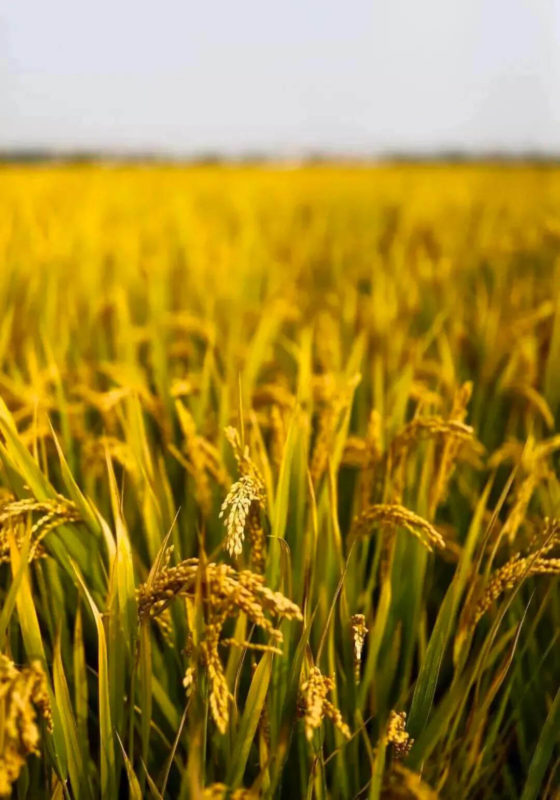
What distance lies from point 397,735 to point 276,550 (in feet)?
0.73

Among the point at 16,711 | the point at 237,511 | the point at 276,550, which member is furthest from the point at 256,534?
the point at 16,711

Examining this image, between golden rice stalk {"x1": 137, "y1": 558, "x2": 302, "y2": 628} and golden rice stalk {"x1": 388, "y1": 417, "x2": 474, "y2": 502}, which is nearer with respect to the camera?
golden rice stalk {"x1": 137, "y1": 558, "x2": 302, "y2": 628}

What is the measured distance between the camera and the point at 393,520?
77 cm

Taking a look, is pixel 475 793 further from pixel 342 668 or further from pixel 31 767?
pixel 31 767

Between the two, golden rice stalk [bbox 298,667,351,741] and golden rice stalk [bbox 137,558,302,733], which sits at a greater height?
golden rice stalk [bbox 137,558,302,733]

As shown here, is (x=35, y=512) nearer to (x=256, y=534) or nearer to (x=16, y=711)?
(x=256, y=534)

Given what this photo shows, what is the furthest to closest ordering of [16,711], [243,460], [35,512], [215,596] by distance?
1. [35,512]
2. [243,460]
3. [215,596]
4. [16,711]

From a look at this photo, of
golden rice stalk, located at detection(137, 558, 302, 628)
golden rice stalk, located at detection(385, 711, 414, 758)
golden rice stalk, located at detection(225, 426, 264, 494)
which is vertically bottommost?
golden rice stalk, located at detection(385, 711, 414, 758)

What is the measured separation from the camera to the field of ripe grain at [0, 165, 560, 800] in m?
0.69

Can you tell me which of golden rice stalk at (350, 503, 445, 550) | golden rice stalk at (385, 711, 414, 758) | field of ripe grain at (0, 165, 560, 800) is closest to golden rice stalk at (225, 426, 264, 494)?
field of ripe grain at (0, 165, 560, 800)

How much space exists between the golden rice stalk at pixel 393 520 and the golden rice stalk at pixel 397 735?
0.14m

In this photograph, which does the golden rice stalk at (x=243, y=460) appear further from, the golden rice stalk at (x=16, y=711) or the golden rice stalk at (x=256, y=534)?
the golden rice stalk at (x=16, y=711)

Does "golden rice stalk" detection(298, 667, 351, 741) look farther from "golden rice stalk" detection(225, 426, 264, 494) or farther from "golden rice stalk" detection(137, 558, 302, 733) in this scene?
"golden rice stalk" detection(225, 426, 264, 494)

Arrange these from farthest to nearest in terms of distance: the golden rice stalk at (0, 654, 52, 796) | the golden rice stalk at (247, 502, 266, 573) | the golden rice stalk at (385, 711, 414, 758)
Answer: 1. the golden rice stalk at (247, 502, 266, 573)
2. the golden rice stalk at (385, 711, 414, 758)
3. the golden rice stalk at (0, 654, 52, 796)
